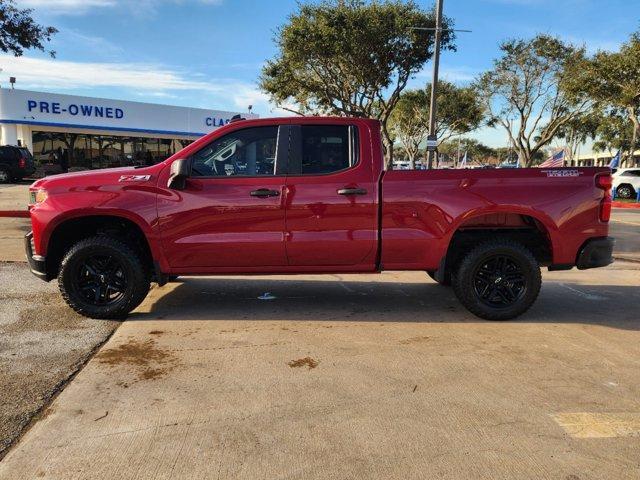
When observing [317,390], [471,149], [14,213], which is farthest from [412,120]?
[471,149]

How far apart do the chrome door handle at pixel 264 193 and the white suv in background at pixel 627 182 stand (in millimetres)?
Answer: 25184

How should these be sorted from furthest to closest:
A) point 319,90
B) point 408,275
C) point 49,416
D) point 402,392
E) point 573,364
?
point 319,90
point 408,275
point 573,364
point 402,392
point 49,416

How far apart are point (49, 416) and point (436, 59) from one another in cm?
1735

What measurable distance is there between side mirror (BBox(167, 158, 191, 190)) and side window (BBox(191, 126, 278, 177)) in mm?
114

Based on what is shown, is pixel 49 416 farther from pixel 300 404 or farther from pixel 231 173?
pixel 231 173

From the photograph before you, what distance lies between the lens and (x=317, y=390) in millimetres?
3631

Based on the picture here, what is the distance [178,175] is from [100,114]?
96.3 feet

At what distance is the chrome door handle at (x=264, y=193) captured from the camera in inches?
196

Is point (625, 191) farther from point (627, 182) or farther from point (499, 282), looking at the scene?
point (499, 282)

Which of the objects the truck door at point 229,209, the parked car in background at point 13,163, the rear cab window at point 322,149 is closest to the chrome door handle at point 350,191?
the rear cab window at point 322,149

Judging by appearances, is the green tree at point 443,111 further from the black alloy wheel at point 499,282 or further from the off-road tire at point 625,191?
the black alloy wheel at point 499,282

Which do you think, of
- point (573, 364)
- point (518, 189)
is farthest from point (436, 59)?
point (573, 364)

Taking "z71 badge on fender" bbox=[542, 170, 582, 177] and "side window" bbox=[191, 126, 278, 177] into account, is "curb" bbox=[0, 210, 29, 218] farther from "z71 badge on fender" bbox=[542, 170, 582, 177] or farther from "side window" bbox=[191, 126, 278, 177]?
"z71 badge on fender" bbox=[542, 170, 582, 177]

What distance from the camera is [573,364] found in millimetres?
4160
